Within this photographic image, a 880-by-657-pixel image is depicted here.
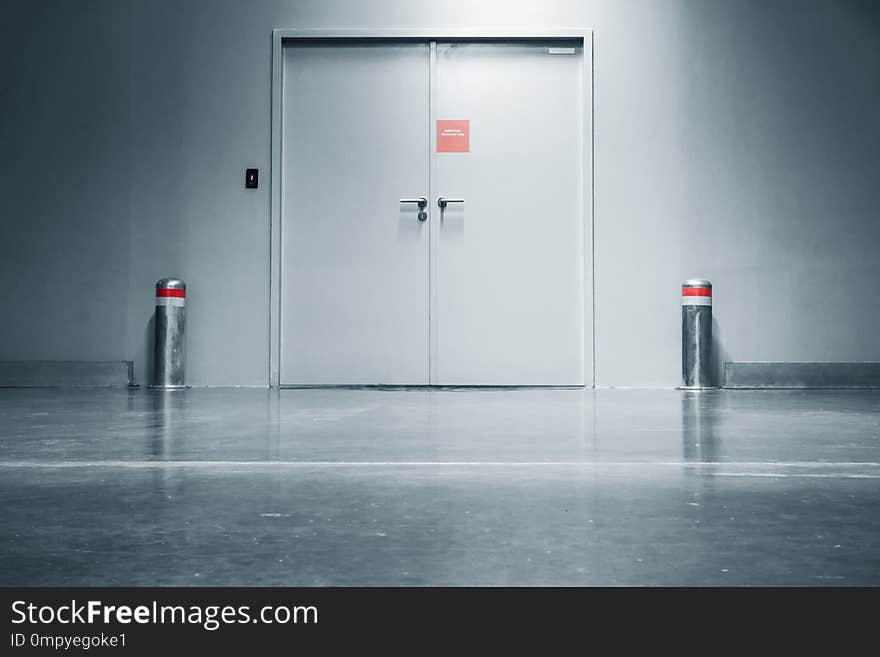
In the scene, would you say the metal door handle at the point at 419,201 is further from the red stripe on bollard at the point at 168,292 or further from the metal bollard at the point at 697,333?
the metal bollard at the point at 697,333

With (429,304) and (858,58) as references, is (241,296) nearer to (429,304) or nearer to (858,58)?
(429,304)

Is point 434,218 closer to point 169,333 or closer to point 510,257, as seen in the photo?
point 510,257

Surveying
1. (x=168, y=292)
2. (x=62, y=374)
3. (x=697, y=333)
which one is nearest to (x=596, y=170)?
(x=697, y=333)

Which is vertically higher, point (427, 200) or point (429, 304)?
point (427, 200)

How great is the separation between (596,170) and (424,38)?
1.41 metres

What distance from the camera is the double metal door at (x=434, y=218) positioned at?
19.1 feet

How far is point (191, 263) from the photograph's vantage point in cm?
583

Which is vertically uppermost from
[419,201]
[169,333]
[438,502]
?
[419,201]

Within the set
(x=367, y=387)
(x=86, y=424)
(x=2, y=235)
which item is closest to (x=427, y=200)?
(x=367, y=387)

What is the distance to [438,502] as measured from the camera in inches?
57.6

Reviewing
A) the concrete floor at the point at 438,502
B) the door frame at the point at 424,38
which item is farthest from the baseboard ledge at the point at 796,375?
the concrete floor at the point at 438,502

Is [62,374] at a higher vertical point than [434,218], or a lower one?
lower
